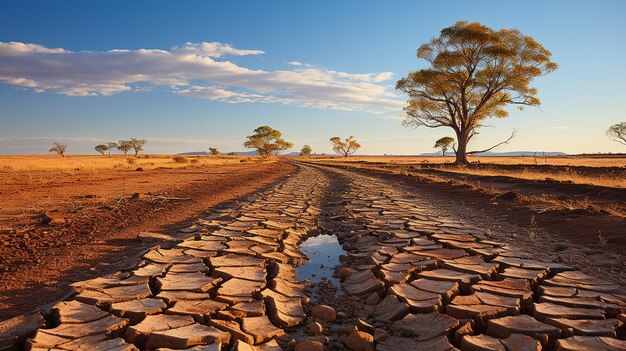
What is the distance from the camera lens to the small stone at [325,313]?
9.12 ft

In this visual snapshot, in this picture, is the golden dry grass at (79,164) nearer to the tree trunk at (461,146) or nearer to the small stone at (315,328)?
the tree trunk at (461,146)

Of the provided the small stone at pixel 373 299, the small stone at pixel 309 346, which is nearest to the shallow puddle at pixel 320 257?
the small stone at pixel 373 299

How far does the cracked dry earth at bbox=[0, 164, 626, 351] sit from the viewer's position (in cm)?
230

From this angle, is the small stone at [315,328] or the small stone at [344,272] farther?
the small stone at [344,272]

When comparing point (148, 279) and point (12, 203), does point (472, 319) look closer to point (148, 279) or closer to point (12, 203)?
point (148, 279)

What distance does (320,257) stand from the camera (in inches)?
178

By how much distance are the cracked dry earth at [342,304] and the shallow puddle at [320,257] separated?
113 mm

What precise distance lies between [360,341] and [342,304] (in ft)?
2.30

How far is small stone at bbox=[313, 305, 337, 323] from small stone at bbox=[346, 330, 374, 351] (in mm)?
389

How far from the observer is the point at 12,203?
319 inches

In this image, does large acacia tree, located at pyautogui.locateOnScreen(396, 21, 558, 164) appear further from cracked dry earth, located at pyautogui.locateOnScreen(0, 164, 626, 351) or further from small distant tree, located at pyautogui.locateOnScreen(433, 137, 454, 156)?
small distant tree, located at pyautogui.locateOnScreen(433, 137, 454, 156)

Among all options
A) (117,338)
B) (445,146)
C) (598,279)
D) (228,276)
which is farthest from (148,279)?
(445,146)

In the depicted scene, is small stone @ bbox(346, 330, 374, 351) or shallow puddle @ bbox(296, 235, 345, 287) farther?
shallow puddle @ bbox(296, 235, 345, 287)

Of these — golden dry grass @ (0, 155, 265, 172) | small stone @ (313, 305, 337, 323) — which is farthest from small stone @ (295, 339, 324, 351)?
golden dry grass @ (0, 155, 265, 172)
